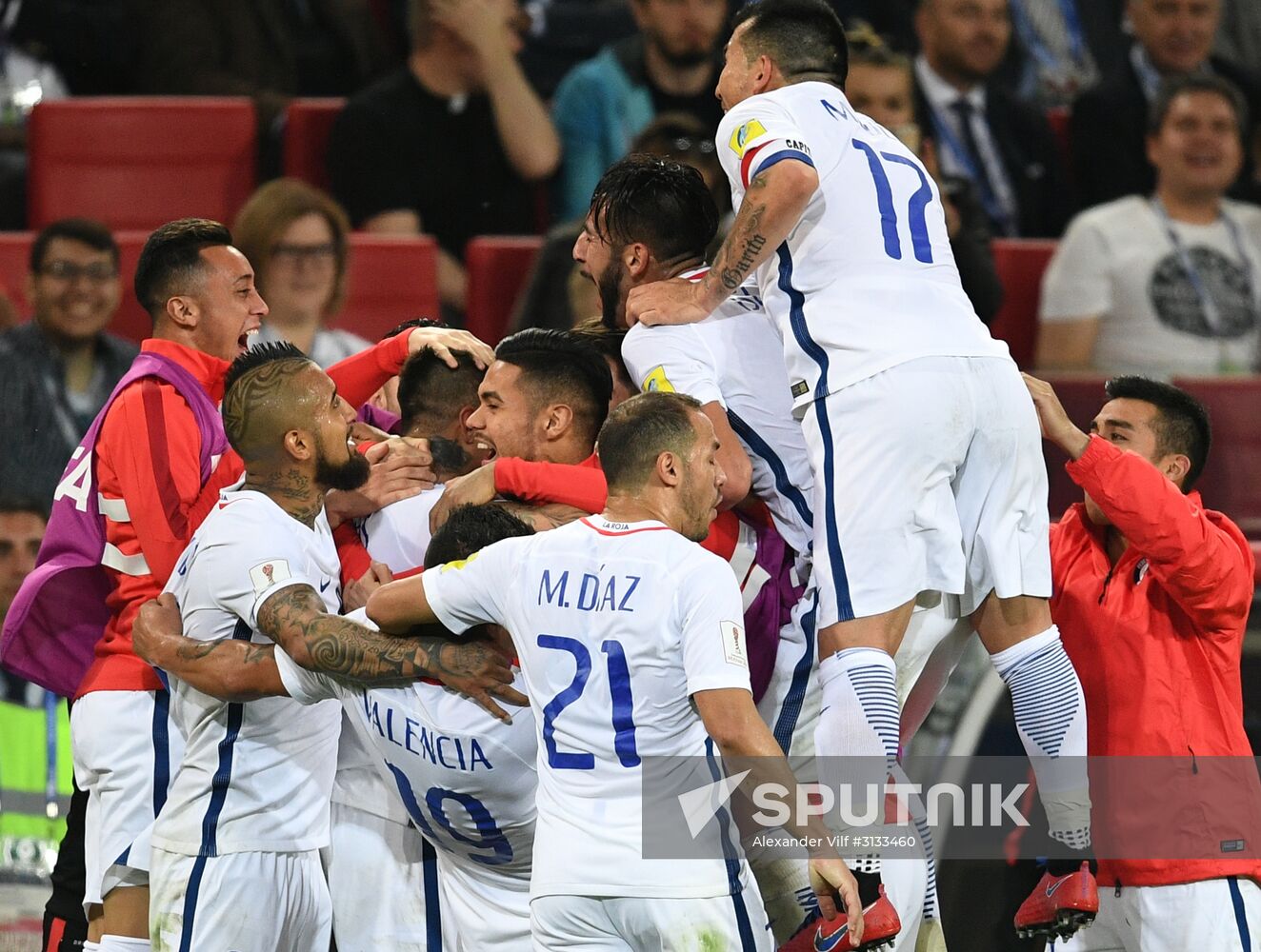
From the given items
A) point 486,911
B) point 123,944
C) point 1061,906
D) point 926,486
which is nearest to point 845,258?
point 926,486

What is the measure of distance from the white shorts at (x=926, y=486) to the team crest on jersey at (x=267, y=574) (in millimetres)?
1317

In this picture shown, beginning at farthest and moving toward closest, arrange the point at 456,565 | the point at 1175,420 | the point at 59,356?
the point at 59,356 < the point at 1175,420 < the point at 456,565

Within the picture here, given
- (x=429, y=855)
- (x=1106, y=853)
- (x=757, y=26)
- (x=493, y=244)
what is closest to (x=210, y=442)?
(x=429, y=855)

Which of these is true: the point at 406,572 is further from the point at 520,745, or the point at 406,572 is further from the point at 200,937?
the point at 200,937

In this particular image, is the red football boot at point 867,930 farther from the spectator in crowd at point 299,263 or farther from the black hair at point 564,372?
the spectator in crowd at point 299,263

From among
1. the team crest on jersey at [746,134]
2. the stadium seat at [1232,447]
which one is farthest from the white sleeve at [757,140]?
the stadium seat at [1232,447]

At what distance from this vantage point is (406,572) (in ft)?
16.9

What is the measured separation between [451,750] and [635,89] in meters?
4.86

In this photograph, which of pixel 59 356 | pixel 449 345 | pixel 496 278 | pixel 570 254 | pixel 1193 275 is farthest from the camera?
pixel 1193 275

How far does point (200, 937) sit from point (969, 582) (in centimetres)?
212

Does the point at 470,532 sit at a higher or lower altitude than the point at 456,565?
higher

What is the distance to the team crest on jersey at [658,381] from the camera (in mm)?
4832

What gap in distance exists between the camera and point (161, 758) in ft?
16.6

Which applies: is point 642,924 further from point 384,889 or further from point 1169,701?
point 1169,701
